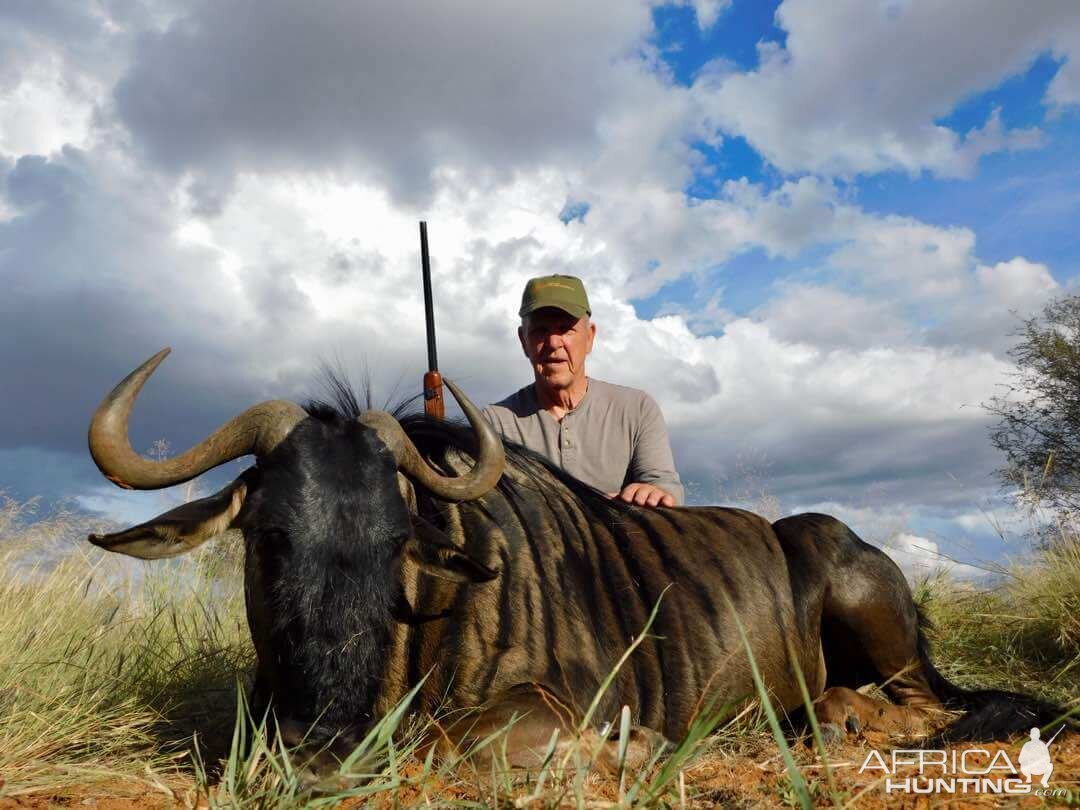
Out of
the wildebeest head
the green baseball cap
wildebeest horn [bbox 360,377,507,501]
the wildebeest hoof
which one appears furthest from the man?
the wildebeest head

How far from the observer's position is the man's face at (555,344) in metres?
5.96

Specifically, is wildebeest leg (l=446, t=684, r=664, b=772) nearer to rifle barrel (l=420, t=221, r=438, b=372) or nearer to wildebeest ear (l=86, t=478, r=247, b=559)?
wildebeest ear (l=86, t=478, r=247, b=559)

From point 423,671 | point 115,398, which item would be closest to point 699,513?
point 423,671

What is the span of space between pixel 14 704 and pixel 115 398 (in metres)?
1.55

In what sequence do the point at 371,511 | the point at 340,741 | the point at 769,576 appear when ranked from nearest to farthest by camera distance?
the point at 340,741 < the point at 371,511 < the point at 769,576

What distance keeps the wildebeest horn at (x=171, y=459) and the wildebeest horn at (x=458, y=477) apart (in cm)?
36

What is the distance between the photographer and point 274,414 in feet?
10.8

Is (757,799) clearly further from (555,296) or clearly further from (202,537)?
(555,296)

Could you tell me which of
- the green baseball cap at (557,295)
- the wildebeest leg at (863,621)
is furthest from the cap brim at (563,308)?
the wildebeest leg at (863,621)

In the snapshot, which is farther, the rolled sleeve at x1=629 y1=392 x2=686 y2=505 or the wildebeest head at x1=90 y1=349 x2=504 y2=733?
the rolled sleeve at x1=629 y1=392 x2=686 y2=505

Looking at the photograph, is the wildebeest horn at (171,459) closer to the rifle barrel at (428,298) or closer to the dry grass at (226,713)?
the dry grass at (226,713)

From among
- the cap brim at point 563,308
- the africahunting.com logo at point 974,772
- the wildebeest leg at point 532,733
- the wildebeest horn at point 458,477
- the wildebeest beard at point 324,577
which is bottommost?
the africahunting.com logo at point 974,772

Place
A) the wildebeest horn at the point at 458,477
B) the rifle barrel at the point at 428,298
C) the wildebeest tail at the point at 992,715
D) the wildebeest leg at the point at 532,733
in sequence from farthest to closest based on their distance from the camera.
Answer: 1. the rifle barrel at the point at 428,298
2. the wildebeest tail at the point at 992,715
3. the wildebeest horn at the point at 458,477
4. the wildebeest leg at the point at 532,733

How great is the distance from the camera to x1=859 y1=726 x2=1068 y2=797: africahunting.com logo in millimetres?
2430
